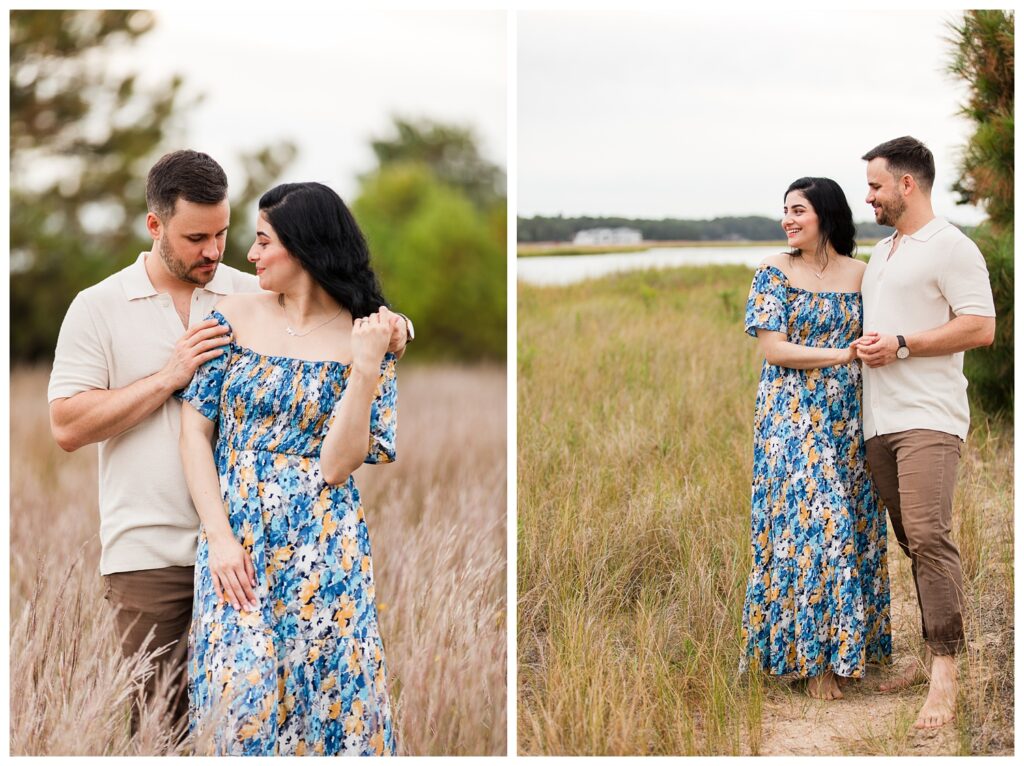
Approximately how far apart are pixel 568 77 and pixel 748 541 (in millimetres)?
2169

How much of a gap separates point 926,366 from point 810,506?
1.77ft

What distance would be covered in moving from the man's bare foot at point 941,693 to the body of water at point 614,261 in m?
2.82

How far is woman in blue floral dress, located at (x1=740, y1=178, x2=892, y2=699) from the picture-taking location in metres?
2.97

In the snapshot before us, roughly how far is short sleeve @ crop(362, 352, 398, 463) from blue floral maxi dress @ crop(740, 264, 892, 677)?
1.20m

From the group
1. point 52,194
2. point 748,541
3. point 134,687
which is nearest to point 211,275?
point 134,687

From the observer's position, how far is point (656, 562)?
354cm

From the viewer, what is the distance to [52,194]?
9711mm

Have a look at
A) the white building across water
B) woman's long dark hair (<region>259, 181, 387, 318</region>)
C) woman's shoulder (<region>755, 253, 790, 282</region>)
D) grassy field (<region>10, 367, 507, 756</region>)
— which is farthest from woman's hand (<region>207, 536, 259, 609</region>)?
the white building across water

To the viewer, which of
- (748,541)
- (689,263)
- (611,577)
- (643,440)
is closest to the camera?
(611,577)

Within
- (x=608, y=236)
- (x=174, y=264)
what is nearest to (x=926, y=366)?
(x=174, y=264)

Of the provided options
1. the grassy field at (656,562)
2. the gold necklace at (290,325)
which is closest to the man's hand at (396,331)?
the gold necklace at (290,325)

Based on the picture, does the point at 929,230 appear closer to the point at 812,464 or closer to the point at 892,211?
the point at 892,211

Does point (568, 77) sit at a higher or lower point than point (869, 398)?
higher

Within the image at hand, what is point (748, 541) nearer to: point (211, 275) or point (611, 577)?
point (611, 577)
